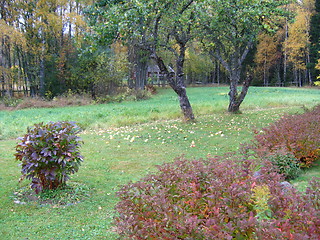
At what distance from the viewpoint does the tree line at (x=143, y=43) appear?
1005 cm

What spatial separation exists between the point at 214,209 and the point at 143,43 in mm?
9060

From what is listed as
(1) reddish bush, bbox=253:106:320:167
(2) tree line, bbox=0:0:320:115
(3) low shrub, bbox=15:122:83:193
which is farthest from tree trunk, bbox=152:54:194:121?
(3) low shrub, bbox=15:122:83:193

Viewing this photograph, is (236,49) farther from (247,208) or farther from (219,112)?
(247,208)

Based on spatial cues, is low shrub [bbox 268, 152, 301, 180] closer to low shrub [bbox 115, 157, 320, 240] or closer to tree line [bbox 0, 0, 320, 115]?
low shrub [bbox 115, 157, 320, 240]

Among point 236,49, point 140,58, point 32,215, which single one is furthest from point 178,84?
point 140,58

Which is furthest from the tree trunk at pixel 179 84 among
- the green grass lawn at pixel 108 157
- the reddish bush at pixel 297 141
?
the reddish bush at pixel 297 141

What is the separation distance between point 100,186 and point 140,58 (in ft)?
108

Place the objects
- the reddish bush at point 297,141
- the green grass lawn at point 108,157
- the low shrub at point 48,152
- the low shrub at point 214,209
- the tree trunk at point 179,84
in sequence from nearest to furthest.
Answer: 1. the low shrub at point 214,209
2. the green grass lawn at point 108,157
3. the low shrub at point 48,152
4. the reddish bush at point 297,141
5. the tree trunk at point 179,84

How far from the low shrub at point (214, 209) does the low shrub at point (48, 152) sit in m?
1.95

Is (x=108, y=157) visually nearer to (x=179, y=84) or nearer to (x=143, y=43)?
(x=143, y=43)

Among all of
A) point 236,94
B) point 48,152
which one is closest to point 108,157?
point 48,152

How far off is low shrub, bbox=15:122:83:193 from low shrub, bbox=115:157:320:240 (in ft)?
6.40

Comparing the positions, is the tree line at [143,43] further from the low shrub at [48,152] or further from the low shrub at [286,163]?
the low shrub at [286,163]

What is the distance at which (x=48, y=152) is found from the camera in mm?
4473
